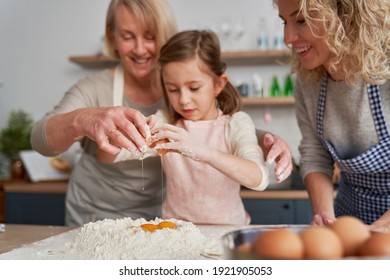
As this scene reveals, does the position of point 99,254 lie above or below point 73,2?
below

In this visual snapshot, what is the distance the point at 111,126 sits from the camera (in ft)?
3.02

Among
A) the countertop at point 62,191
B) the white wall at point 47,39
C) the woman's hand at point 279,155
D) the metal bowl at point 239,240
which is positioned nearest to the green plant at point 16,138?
the countertop at point 62,191

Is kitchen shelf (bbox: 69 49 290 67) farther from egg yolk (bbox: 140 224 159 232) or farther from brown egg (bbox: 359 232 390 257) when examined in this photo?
brown egg (bbox: 359 232 390 257)

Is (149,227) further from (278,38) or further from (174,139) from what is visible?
(278,38)

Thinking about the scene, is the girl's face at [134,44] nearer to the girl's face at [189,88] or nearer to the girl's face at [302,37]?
the girl's face at [189,88]

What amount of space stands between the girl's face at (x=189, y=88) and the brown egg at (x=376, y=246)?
27.9 inches

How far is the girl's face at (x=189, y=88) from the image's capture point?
1128 millimetres

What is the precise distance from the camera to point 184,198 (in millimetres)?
1143

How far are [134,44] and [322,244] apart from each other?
815 mm

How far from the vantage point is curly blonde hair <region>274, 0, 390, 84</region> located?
0.93 metres

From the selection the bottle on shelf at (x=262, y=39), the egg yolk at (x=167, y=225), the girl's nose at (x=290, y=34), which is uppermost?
the girl's nose at (x=290, y=34)
